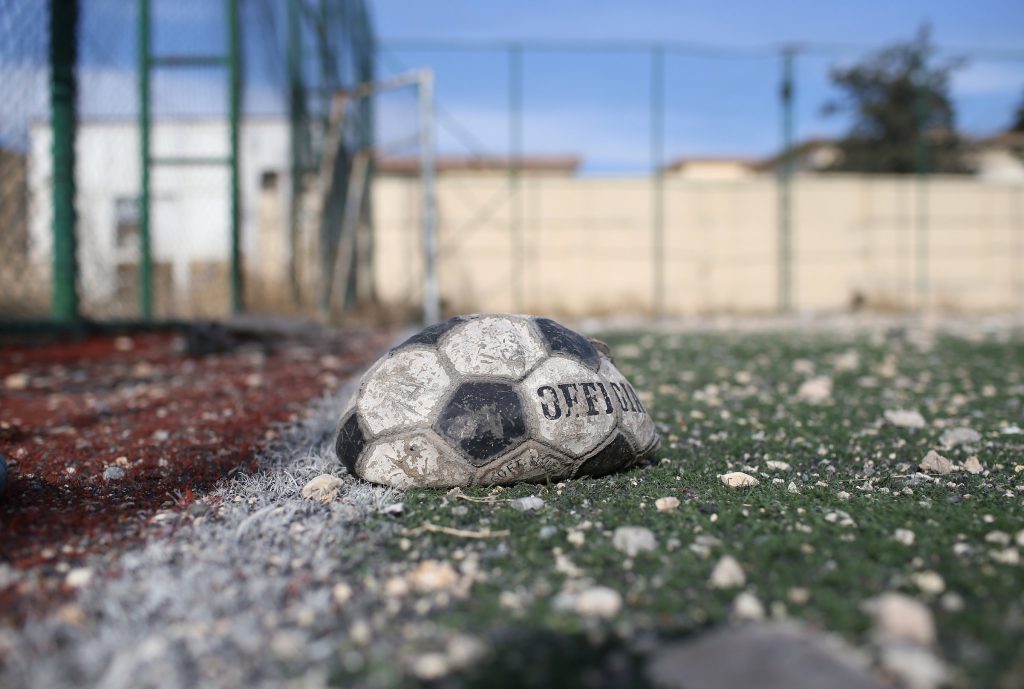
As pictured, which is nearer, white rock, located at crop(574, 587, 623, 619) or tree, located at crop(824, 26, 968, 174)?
white rock, located at crop(574, 587, 623, 619)

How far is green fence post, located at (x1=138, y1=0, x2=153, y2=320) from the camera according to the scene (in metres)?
7.01

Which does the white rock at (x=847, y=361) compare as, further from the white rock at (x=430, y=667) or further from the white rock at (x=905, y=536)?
the white rock at (x=430, y=667)

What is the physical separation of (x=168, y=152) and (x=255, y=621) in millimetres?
6658

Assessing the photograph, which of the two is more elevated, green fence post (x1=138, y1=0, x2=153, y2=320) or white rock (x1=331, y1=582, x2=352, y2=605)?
green fence post (x1=138, y1=0, x2=153, y2=320)

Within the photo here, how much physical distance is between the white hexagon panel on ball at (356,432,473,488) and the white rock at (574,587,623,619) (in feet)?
2.85

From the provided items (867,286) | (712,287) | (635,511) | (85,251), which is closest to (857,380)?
(635,511)

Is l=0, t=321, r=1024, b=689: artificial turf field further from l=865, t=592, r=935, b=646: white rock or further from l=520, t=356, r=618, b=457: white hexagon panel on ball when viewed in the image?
l=520, t=356, r=618, b=457: white hexagon panel on ball

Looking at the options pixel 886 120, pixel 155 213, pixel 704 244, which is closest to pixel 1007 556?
pixel 155 213

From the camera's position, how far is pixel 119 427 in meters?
3.63

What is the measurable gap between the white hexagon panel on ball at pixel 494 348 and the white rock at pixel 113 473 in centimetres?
111

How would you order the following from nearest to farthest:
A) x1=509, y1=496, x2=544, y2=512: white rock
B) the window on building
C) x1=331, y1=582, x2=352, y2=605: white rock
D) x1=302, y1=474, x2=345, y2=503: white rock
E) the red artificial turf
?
x1=331, y1=582, x2=352, y2=605: white rock < the red artificial turf < x1=509, y1=496, x2=544, y2=512: white rock < x1=302, y1=474, x2=345, y2=503: white rock < the window on building

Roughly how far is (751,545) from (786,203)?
1444 cm

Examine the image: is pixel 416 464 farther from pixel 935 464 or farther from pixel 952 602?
pixel 935 464

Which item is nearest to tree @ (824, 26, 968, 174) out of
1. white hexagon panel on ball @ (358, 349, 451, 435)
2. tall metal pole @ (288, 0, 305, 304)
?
tall metal pole @ (288, 0, 305, 304)
